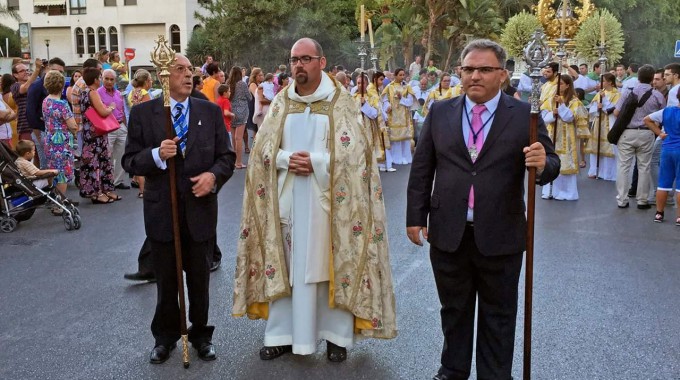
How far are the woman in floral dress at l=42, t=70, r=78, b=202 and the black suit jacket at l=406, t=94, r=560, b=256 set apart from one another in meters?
7.42

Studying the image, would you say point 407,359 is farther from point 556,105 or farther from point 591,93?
point 591,93

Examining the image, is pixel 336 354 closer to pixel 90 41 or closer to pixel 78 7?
pixel 90 41

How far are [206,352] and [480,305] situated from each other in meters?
1.87

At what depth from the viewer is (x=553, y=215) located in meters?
9.90

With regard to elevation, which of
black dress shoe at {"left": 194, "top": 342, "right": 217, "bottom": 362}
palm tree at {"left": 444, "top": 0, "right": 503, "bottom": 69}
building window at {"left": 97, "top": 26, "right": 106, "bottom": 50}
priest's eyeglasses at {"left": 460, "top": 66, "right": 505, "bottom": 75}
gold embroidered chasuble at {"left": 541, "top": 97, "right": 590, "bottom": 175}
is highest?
building window at {"left": 97, "top": 26, "right": 106, "bottom": 50}

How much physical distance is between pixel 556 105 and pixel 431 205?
683cm

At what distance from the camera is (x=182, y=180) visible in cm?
449

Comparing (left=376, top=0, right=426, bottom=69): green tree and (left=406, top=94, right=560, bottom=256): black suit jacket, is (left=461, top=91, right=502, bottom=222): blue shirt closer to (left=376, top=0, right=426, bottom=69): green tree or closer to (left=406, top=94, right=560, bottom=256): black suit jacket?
(left=406, top=94, right=560, bottom=256): black suit jacket

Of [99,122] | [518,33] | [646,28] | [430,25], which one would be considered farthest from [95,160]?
[646,28]

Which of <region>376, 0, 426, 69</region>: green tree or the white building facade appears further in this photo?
the white building facade

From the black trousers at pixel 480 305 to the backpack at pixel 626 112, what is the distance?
7.15 meters

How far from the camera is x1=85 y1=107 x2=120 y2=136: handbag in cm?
1040

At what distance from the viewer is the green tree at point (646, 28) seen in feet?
→ 138

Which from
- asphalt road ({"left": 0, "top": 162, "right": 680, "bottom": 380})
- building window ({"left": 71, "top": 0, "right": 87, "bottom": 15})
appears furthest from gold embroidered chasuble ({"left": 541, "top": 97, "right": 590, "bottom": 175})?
building window ({"left": 71, "top": 0, "right": 87, "bottom": 15})
